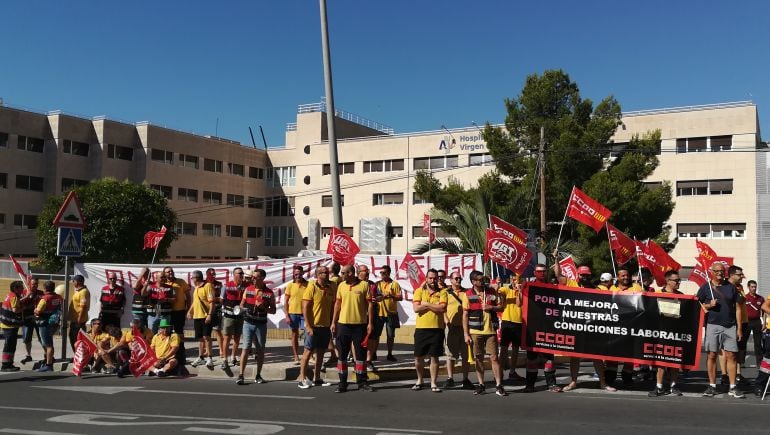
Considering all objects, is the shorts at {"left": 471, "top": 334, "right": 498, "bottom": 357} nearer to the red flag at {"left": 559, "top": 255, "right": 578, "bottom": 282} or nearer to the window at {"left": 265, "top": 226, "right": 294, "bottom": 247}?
the red flag at {"left": 559, "top": 255, "right": 578, "bottom": 282}

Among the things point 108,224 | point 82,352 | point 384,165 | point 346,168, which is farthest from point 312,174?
point 82,352

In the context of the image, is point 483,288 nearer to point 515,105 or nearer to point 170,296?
point 170,296

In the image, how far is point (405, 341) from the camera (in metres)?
19.0

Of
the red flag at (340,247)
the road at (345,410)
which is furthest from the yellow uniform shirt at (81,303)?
the red flag at (340,247)

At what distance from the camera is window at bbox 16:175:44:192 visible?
48188 millimetres

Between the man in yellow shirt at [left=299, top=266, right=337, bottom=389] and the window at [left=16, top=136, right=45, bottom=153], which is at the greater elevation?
the window at [left=16, top=136, right=45, bottom=153]

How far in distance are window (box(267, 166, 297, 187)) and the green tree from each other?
21102mm

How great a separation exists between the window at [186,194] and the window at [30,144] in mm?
10752

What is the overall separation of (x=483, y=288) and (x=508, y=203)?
1848cm

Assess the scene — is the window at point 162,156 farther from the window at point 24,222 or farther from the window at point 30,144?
the window at point 24,222

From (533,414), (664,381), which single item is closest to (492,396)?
(533,414)

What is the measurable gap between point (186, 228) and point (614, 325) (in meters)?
50.4

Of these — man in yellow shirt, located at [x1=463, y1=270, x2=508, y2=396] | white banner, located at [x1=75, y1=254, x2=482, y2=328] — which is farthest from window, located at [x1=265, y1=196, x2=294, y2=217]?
man in yellow shirt, located at [x1=463, y1=270, x2=508, y2=396]

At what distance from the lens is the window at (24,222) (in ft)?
157
